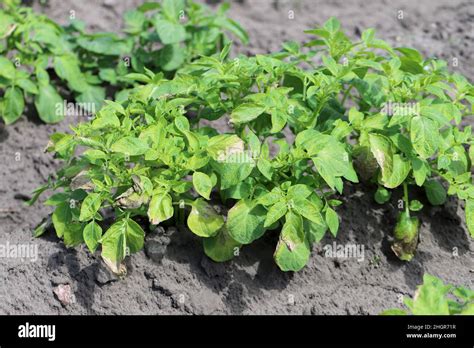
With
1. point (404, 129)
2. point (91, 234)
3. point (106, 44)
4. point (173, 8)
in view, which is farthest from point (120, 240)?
point (173, 8)

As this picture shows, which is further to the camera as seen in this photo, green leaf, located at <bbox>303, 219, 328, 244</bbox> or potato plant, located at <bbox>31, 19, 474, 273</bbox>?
green leaf, located at <bbox>303, 219, 328, 244</bbox>

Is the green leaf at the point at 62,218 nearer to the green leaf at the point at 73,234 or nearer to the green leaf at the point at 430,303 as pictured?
the green leaf at the point at 73,234

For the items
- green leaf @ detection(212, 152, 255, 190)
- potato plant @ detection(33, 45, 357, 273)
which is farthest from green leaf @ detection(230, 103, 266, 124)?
green leaf @ detection(212, 152, 255, 190)

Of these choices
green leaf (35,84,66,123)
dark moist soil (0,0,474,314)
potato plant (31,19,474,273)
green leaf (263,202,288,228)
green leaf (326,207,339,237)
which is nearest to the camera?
green leaf (263,202,288,228)

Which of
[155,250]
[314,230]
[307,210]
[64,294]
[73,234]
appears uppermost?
[307,210]

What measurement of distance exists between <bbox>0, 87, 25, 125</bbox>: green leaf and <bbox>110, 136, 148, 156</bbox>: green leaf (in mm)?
1554

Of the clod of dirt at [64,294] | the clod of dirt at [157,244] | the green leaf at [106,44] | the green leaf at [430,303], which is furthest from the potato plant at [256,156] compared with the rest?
the green leaf at [106,44]

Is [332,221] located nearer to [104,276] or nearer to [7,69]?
[104,276]

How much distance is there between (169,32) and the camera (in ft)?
16.7

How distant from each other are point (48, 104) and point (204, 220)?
69.6 inches

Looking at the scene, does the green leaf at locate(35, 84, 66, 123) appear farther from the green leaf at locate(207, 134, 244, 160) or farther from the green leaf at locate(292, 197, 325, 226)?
the green leaf at locate(292, 197, 325, 226)

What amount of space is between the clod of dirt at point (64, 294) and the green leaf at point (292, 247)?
1001 mm

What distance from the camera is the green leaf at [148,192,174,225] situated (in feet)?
12.0

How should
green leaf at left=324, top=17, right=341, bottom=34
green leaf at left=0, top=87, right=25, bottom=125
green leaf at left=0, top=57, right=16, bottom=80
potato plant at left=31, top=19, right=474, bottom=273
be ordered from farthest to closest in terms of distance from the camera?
green leaf at left=0, top=87, right=25, bottom=125, green leaf at left=0, top=57, right=16, bottom=80, green leaf at left=324, top=17, right=341, bottom=34, potato plant at left=31, top=19, right=474, bottom=273
